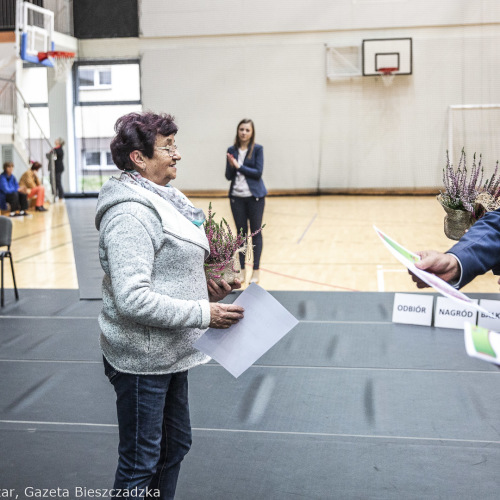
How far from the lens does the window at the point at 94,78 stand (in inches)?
635

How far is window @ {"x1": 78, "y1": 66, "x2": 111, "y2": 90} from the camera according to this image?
16.1 m

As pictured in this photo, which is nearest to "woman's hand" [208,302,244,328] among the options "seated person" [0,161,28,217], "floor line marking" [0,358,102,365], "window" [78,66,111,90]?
"floor line marking" [0,358,102,365]

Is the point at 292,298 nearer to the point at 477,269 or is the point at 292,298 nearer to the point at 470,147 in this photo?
the point at 477,269

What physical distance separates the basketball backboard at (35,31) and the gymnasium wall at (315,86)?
129 cm

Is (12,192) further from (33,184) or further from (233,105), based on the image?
(233,105)

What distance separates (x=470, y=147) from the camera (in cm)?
1538

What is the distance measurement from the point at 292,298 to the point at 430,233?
187 inches

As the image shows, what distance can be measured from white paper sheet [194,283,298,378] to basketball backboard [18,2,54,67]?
13.6m

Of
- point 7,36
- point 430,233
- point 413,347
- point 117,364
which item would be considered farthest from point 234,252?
point 7,36

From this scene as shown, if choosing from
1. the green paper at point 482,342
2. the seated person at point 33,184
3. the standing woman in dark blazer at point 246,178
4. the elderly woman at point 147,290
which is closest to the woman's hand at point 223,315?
the elderly woman at point 147,290

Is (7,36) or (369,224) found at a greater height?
(7,36)

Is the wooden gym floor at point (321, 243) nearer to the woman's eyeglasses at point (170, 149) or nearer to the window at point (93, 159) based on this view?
the window at point (93, 159)

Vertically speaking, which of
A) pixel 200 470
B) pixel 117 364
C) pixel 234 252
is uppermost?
pixel 234 252

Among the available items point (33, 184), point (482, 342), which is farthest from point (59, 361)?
point (33, 184)
